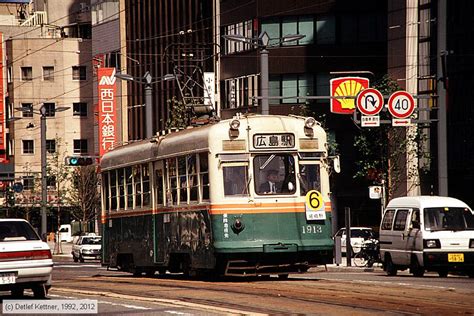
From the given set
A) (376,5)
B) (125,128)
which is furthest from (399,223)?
(125,128)

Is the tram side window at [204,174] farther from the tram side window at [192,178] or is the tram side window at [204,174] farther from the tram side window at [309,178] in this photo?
the tram side window at [309,178]

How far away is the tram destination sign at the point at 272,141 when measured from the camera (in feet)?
91.6

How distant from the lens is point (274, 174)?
28062 millimetres

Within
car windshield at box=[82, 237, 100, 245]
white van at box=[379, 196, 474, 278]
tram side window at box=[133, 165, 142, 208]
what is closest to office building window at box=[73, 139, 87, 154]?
car windshield at box=[82, 237, 100, 245]

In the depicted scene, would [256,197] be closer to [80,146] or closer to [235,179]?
[235,179]

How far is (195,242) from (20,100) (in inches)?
3525

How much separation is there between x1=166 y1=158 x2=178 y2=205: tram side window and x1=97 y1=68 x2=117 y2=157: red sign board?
2187 inches

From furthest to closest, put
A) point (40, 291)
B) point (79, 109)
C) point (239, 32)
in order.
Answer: point (79, 109), point (239, 32), point (40, 291)

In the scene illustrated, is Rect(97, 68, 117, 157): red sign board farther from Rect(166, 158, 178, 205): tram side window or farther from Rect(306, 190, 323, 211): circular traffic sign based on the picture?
Rect(306, 190, 323, 211): circular traffic sign

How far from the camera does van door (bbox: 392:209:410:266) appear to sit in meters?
34.2

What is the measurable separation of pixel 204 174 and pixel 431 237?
24.3ft

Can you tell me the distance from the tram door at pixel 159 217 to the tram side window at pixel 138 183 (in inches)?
45.4

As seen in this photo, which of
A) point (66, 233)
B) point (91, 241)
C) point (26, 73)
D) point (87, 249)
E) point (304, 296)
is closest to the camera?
point (304, 296)

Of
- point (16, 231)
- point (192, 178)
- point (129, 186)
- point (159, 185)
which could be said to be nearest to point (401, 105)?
point (129, 186)
